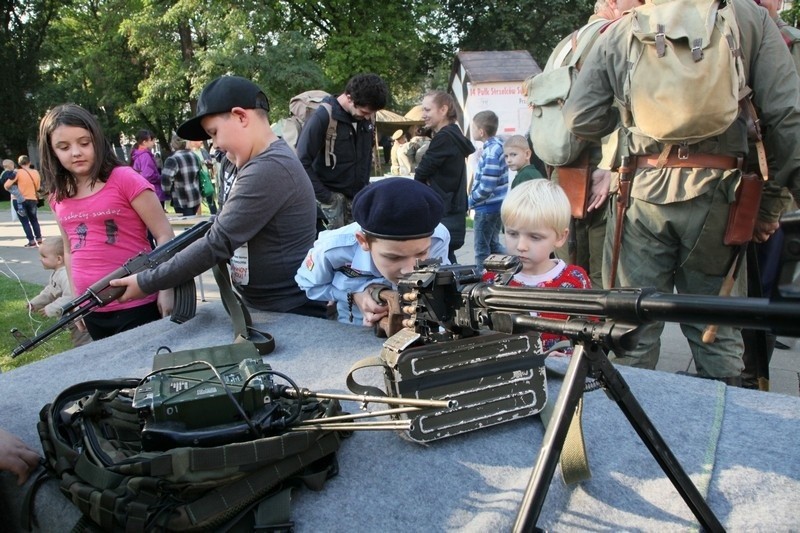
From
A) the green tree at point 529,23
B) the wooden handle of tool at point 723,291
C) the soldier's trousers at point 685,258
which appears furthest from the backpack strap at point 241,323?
the green tree at point 529,23

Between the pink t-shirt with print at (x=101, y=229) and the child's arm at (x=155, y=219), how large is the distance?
0.11ft

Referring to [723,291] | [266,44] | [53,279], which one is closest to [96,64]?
[266,44]

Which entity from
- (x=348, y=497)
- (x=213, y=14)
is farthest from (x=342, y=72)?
(x=348, y=497)

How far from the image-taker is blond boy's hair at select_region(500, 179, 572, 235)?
206 cm

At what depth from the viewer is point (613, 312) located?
0.86m

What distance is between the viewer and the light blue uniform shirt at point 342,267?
204cm

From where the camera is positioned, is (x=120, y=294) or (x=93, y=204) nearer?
(x=120, y=294)

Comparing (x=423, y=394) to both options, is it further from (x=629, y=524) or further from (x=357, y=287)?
(x=357, y=287)

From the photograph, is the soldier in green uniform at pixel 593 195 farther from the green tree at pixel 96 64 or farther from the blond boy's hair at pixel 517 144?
the green tree at pixel 96 64

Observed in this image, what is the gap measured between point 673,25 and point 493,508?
192 centimetres

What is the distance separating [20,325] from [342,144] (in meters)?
3.46

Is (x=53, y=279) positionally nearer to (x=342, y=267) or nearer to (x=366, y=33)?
(x=342, y=267)

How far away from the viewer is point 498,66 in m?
10.9

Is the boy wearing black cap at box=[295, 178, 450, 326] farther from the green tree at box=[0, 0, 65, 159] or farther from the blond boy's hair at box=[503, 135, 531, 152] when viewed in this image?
the green tree at box=[0, 0, 65, 159]
